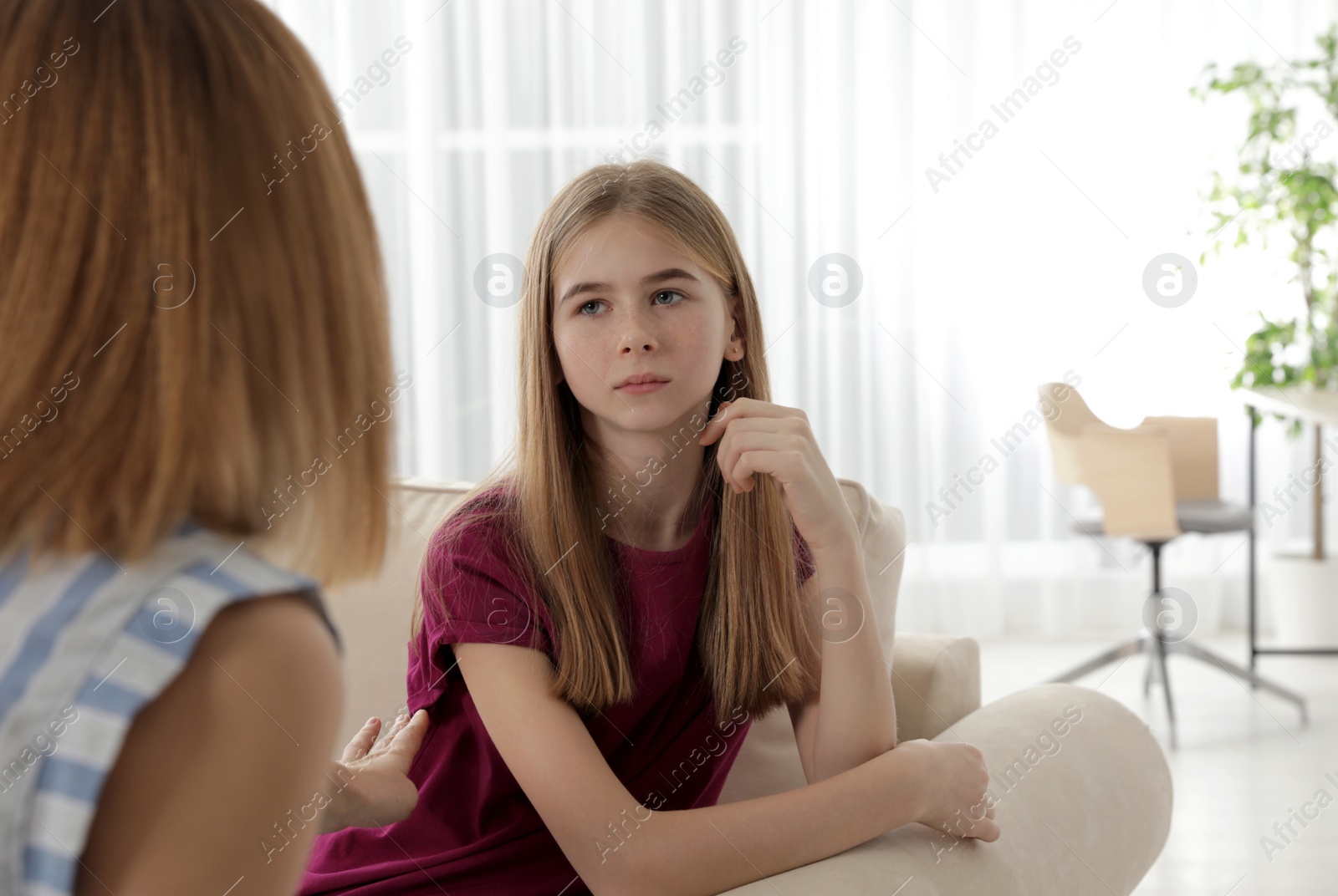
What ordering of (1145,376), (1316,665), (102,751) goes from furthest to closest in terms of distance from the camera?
(1145,376)
(1316,665)
(102,751)

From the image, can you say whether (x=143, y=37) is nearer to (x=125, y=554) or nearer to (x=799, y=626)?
(x=125, y=554)

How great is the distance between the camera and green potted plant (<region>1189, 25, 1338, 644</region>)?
12.1 ft

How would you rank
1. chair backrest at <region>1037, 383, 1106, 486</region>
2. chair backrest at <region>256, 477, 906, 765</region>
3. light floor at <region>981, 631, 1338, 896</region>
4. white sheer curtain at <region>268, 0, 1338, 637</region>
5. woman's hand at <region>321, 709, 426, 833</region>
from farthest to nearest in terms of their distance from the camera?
1. white sheer curtain at <region>268, 0, 1338, 637</region>
2. chair backrest at <region>1037, 383, 1106, 486</region>
3. light floor at <region>981, 631, 1338, 896</region>
4. chair backrest at <region>256, 477, 906, 765</region>
5. woman's hand at <region>321, 709, 426, 833</region>

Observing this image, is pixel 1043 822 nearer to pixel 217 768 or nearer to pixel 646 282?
pixel 646 282

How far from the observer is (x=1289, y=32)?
13.9 feet

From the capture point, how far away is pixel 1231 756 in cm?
305

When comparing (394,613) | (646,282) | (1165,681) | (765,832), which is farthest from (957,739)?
(1165,681)

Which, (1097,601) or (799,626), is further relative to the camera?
(1097,601)

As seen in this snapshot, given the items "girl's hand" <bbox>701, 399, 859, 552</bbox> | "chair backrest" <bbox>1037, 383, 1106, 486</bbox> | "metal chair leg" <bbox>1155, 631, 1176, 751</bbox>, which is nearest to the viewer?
"girl's hand" <bbox>701, 399, 859, 552</bbox>

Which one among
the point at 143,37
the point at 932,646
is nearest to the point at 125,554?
the point at 143,37

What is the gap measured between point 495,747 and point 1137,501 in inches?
102

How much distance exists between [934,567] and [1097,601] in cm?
63

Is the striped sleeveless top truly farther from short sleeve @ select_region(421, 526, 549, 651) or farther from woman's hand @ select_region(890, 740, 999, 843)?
woman's hand @ select_region(890, 740, 999, 843)

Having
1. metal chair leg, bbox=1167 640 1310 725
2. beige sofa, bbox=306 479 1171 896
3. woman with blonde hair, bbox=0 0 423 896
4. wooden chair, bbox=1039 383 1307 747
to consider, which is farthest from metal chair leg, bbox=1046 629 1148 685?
woman with blonde hair, bbox=0 0 423 896
